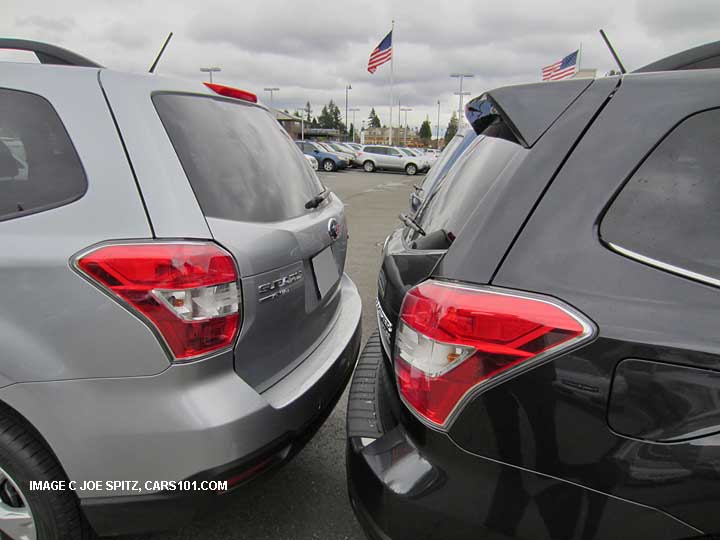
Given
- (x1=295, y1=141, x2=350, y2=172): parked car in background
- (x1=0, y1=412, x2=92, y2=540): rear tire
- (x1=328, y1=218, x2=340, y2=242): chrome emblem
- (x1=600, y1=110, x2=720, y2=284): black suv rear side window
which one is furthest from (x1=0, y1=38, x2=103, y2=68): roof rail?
(x1=295, y1=141, x2=350, y2=172): parked car in background

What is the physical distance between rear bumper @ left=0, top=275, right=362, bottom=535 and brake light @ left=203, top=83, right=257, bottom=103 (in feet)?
3.81

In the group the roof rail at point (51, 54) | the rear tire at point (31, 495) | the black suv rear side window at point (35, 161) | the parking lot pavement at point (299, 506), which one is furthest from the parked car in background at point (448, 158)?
the rear tire at point (31, 495)

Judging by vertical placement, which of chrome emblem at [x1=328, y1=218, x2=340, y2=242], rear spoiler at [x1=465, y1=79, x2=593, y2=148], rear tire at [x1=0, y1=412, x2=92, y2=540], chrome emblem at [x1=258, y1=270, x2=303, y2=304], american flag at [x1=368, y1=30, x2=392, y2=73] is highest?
american flag at [x1=368, y1=30, x2=392, y2=73]

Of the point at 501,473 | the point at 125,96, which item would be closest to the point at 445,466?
the point at 501,473

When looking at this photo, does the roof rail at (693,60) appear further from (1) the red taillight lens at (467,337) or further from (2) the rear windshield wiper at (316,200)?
(2) the rear windshield wiper at (316,200)

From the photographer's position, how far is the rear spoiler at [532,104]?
3.95ft

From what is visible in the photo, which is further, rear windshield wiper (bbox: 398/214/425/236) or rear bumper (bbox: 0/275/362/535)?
rear windshield wiper (bbox: 398/214/425/236)

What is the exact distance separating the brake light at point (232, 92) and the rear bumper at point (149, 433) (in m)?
1.16

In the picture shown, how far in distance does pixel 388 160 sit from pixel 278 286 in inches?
1110

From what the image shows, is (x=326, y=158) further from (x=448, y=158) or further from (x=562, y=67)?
(x=448, y=158)

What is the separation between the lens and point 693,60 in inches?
55.9

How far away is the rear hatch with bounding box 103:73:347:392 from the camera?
145 cm

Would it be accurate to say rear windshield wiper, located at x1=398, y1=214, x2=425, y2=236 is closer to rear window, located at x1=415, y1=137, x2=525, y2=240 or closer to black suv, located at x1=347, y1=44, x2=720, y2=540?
rear window, located at x1=415, y1=137, x2=525, y2=240

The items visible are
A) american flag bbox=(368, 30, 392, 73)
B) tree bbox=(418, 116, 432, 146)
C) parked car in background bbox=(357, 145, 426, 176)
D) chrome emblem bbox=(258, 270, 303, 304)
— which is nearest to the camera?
chrome emblem bbox=(258, 270, 303, 304)
